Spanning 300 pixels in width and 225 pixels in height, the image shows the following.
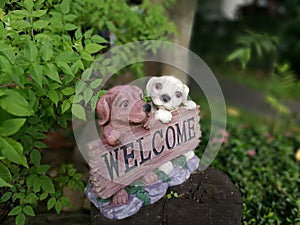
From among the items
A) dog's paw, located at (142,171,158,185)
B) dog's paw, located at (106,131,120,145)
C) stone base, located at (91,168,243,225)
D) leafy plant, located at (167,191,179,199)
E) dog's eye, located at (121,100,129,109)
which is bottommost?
stone base, located at (91,168,243,225)

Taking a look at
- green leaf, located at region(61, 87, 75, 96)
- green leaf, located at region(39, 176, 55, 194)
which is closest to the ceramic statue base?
green leaf, located at region(39, 176, 55, 194)

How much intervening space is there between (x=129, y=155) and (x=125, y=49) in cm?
94

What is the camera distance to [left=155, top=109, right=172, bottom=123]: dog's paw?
2250 mm

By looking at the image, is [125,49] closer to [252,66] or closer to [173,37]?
[173,37]

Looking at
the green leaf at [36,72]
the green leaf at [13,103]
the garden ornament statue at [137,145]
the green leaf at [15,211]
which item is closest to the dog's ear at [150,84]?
the garden ornament statue at [137,145]

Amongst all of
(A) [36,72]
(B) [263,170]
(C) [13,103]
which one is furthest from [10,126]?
(B) [263,170]

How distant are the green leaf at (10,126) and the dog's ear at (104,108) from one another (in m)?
0.52

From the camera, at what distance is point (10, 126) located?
5.85ft

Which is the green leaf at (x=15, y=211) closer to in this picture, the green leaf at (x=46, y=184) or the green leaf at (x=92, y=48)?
the green leaf at (x=46, y=184)

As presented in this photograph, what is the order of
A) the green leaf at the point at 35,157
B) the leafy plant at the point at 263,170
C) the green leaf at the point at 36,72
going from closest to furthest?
the green leaf at the point at 36,72 → the green leaf at the point at 35,157 → the leafy plant at the point at 263,170

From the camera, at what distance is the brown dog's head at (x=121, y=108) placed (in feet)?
7.16

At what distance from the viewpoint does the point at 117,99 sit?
85.9 inches

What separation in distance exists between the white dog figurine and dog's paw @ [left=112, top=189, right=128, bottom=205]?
25 centimetres

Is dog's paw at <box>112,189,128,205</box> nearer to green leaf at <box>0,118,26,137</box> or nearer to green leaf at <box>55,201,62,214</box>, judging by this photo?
green leaf at <box>55,201,62,214</box>
